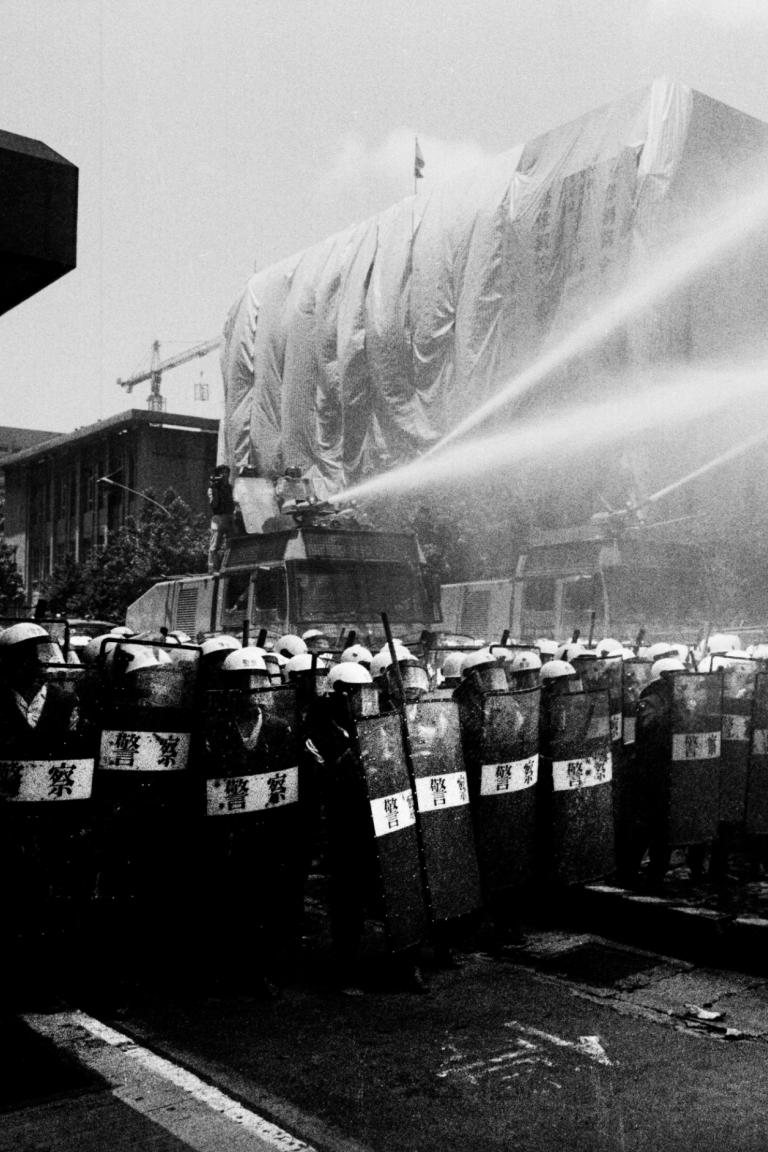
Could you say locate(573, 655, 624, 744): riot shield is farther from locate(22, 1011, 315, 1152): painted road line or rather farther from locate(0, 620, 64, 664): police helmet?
locate(22, 1011, 315, 1152): painted road line

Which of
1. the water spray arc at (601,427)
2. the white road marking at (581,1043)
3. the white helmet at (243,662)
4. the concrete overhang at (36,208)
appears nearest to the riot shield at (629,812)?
the white road marking at (581,1043)

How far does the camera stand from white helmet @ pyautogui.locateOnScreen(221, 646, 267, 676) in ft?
21.1

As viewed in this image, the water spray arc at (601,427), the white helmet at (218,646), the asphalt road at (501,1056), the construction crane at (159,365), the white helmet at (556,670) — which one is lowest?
the asphalt road at (501,1056)

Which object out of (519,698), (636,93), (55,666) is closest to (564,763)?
(519,698)

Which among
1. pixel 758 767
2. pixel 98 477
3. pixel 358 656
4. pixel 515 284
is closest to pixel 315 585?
pixel 358 656

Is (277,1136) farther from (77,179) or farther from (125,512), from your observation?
(125,512)

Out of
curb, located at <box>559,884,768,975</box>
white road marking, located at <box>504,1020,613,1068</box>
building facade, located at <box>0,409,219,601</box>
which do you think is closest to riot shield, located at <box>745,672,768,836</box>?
curb, located at <box>559,884,768,975</box>

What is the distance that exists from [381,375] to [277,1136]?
25.2m

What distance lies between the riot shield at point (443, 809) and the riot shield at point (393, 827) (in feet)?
0.29

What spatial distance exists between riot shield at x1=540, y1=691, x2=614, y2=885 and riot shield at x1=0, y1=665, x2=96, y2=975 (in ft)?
8.93

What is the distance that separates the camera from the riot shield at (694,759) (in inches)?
294

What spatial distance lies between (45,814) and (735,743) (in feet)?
15.9

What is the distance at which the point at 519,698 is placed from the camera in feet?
21.3

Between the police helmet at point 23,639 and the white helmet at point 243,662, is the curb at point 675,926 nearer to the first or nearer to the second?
the white helmet at point 243,662
